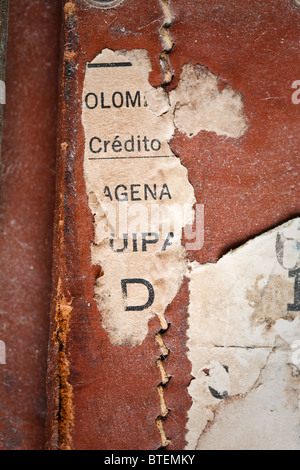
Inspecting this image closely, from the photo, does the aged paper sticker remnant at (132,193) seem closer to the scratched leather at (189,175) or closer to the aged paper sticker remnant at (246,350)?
the scratched leather at (189,175)

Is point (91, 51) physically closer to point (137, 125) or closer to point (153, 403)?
point (137, 125)

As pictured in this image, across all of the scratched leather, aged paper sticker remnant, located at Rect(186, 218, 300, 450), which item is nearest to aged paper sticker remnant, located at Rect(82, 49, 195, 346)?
the scratched leather

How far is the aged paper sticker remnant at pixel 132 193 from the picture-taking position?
3.36ft

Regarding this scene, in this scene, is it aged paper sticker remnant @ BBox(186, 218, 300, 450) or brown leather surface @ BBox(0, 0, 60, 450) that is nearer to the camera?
aged paper sticker remnant @ BBox(186, 218, 300, 450)

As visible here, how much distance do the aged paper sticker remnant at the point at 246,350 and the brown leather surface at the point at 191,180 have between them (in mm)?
39

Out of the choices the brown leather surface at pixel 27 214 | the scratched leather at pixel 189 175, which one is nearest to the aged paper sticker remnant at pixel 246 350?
the scratched leather at pixel 189 175

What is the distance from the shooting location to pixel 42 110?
46.0 inches

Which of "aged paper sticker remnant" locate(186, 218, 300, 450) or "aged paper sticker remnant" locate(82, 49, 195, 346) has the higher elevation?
"aged paper sticker remnant" locate(82, 49, 195, 346)

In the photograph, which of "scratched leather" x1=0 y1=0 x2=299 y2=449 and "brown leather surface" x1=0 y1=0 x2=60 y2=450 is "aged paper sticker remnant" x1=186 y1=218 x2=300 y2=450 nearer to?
"scratched leather" x1=0 y1=0 x2=299 y2=449

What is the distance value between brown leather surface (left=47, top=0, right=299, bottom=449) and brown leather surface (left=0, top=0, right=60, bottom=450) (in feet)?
0.49

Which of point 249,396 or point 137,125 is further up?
point 137,125

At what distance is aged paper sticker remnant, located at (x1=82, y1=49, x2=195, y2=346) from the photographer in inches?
40.3

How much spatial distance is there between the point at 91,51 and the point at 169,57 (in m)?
0.20
